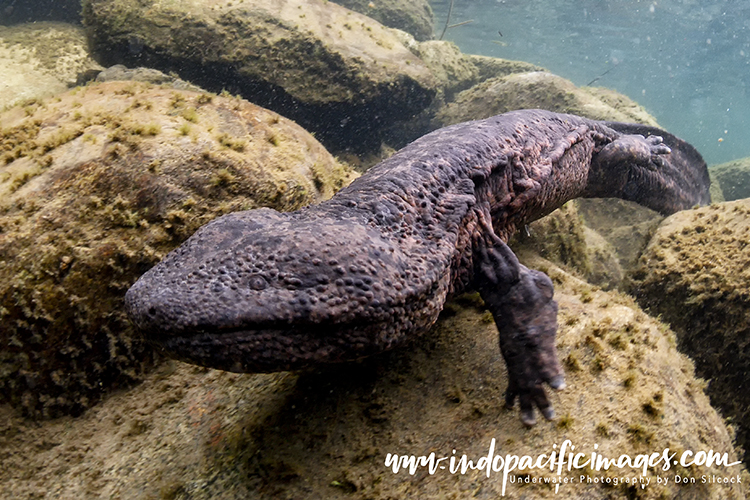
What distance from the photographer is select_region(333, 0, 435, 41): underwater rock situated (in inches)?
722

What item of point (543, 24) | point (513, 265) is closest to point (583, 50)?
point (543, 24)

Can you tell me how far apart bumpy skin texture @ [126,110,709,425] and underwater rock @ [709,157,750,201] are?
510 inches

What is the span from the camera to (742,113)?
93250 mm

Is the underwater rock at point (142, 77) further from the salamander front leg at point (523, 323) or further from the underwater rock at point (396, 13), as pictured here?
the underwater rock at point (396, 13)

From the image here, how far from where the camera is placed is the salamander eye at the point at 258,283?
2246 millimetres

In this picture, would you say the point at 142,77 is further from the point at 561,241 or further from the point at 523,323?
the point at 523,323

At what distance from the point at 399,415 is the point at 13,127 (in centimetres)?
475

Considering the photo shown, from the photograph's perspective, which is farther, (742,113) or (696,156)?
(742,113)

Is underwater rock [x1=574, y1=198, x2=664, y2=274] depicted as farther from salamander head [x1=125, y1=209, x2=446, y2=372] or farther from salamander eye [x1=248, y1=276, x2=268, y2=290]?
salamander eye [x1=248, y1=276, x2=268, y2=290]

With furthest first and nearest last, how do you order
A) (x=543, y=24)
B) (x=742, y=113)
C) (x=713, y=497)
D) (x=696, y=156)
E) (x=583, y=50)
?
(x=742, y=113), (x=583, y=50), (x=543, y=24), (x=696, y=156), (x=713, y=497)

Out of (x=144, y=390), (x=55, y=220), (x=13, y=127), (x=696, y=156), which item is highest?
(x=696, y=156)

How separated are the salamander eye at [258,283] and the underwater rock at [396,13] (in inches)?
748

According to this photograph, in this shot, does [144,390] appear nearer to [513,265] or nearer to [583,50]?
[513,265]

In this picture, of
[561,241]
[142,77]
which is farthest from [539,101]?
[142,77]
